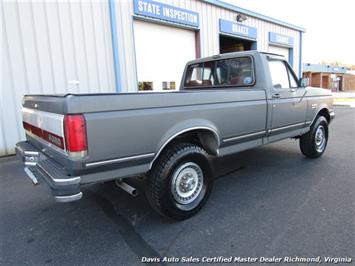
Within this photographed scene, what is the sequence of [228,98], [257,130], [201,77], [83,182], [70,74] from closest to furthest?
[83,182] → [228,98] → [257,130] → [201,77] → [70,74]

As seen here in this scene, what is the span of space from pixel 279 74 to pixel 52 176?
379 cm

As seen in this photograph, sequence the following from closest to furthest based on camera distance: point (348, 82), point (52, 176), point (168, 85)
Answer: point (52, 176) < point (168, 85) < point (348, 82)

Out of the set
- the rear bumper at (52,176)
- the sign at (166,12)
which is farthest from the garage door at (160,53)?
the rear bumper at (52,176)

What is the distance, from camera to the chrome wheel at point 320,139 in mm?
5312

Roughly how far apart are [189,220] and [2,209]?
2.58 m

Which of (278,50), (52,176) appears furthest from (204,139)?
(278,50)

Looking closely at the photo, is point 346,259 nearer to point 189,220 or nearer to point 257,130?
point 189,220

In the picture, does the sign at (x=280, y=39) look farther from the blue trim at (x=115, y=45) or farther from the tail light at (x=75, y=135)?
the tail light at (x=75, y=135)

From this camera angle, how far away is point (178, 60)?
989cm

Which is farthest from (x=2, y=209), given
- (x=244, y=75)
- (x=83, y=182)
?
(x=244, y=75)

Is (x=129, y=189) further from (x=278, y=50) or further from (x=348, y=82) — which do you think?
(x=348, y=82)

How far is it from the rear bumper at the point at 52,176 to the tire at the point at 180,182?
2.75ft

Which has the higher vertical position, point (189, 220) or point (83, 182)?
point (83, 182)

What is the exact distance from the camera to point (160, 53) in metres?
9.28
